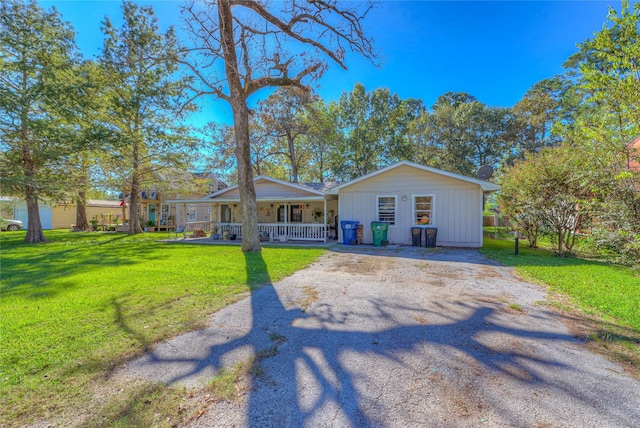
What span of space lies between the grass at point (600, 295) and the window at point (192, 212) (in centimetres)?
2370

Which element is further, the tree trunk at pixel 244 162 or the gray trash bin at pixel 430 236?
the gray trash bin at pixel 430 236

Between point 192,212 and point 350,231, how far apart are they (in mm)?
17853

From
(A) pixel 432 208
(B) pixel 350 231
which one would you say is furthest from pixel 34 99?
(A) pixel 432 208

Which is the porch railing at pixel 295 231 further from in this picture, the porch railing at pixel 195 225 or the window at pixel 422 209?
the window at pixel 422 209

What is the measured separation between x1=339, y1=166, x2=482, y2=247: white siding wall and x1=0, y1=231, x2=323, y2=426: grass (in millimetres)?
5414

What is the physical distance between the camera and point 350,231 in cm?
1242

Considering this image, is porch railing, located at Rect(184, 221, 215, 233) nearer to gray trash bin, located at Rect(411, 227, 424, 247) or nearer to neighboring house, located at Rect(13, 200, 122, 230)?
gray trash bin, located at Rect(411, 227, 424, 247)

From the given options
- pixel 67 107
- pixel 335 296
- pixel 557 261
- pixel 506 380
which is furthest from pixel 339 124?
pixel 506 380

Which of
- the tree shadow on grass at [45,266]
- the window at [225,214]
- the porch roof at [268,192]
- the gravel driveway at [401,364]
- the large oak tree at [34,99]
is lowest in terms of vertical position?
the gravel driveway at [401,364]

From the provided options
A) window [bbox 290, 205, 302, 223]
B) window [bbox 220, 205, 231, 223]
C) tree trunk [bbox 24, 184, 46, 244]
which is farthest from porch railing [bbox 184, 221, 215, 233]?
tree trunk [bbox 24, 184, 46, 244]

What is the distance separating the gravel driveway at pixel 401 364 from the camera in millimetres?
1953

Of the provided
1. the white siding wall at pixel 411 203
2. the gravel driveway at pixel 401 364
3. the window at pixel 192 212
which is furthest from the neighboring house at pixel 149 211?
the gravel driveway at pixel 401 364

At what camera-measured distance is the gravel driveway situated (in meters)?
1.95

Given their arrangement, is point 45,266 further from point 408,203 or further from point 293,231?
point 408,203
